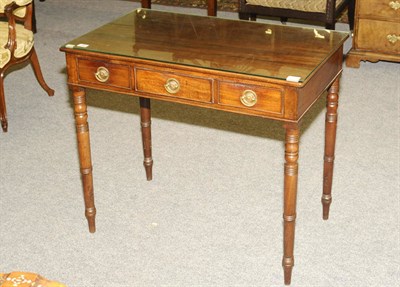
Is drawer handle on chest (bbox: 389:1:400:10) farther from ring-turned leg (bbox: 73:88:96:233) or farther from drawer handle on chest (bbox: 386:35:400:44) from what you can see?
ring-turned leg (bbox: 73:88:96:233)

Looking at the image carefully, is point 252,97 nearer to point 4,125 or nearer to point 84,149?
point 84,149

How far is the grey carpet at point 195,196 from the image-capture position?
3949mm

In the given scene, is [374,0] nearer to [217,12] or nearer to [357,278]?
[217,12]

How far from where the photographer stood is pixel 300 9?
6391mm

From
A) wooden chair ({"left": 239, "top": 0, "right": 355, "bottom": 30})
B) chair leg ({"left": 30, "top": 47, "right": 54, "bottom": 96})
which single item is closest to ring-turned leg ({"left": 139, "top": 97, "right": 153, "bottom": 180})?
chair leg ({"left": 30, "top": 47, "right": 54, "bottom": 96})

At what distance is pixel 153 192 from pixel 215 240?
2.21 ft

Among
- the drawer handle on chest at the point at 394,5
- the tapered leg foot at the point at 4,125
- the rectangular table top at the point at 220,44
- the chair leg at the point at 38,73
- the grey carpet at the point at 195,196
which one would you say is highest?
the rectangular table top at the point at 220,44

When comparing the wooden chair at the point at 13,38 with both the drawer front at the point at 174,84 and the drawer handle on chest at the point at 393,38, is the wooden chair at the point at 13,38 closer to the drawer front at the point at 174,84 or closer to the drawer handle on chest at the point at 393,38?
the drawer front at the point at 174,84

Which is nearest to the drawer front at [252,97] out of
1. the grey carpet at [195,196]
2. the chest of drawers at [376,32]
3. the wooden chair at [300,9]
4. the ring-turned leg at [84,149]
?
the ring-turned leg at [84,149]

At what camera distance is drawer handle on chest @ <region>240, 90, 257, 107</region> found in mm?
3395

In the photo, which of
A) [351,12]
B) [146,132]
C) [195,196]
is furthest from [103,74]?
[351,12]

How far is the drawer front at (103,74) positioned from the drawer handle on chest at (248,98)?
2.00ft

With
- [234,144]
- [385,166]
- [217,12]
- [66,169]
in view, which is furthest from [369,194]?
[217,12]

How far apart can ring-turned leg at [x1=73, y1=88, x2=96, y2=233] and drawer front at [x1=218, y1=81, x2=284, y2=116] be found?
2.52ft
